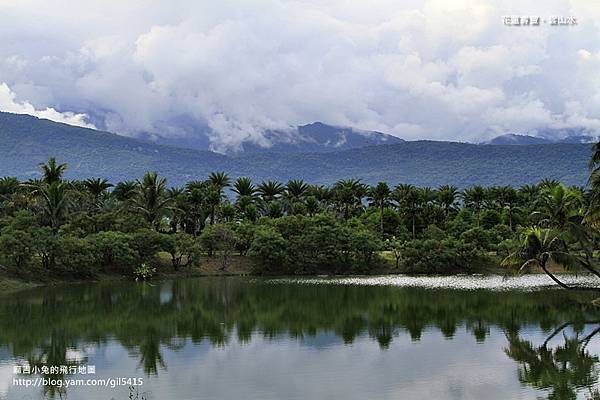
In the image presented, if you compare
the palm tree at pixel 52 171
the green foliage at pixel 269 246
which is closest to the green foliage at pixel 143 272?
the green foliage at pixel 269 246

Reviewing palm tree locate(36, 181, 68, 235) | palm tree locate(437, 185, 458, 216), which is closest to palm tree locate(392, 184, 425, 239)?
palm tree locate(437, 185, 458, 216)

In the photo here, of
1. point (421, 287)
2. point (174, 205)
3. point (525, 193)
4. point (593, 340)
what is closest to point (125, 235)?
point (174, 205)

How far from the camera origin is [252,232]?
76.1m

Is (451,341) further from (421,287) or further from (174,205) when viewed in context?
(174,205)

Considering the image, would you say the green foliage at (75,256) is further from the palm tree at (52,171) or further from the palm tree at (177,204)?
the palm tree at (177,204)

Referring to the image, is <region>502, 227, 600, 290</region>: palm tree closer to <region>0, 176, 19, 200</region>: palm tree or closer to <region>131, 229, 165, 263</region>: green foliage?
<region>131, 229, 165, 263</region>: green foliage

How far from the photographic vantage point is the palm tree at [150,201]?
7688 centimetres

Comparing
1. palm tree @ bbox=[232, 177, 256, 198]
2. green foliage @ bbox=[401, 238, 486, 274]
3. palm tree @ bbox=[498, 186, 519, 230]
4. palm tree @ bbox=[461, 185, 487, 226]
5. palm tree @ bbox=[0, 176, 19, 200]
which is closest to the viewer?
green foliage @ bbox=[401, 238, 486, 274]

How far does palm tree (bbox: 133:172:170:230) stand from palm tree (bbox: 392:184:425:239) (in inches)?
1324

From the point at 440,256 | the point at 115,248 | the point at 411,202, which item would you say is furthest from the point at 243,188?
the point at 115,248

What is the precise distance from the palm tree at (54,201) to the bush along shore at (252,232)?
0.35 ft

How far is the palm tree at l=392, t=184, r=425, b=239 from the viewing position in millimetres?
94188

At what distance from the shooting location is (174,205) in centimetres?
8450

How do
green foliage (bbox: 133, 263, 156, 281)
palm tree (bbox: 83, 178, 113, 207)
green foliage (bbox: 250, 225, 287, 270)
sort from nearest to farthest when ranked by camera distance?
green foliage (bbox: 133, 263, 156, 281) → green foliage (bbox: 250, 225, 287, 270) → palm tree (bbox: 83, 178, 113, 207)
